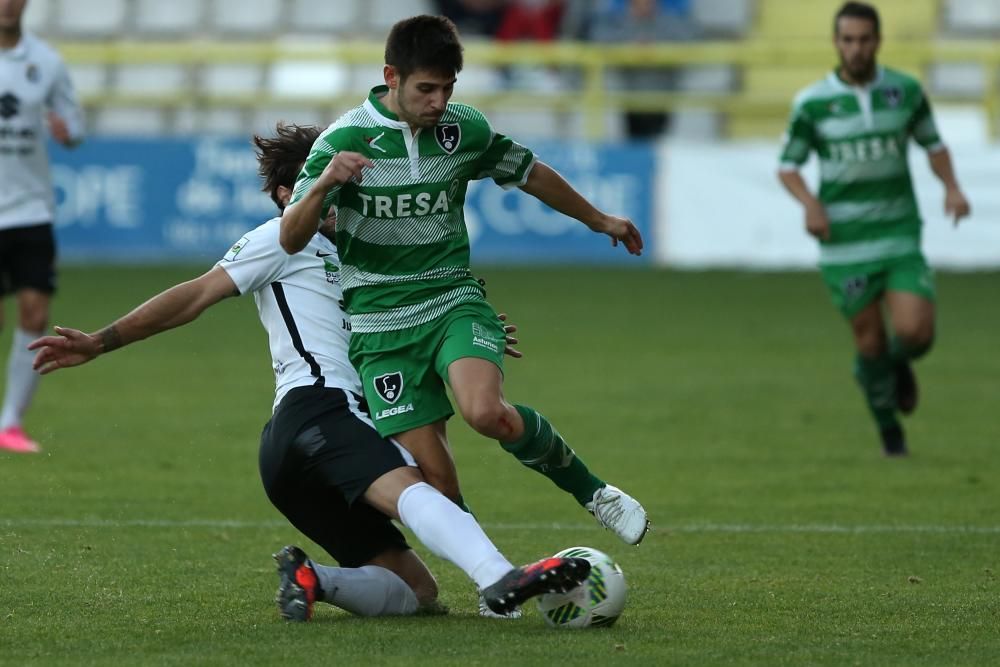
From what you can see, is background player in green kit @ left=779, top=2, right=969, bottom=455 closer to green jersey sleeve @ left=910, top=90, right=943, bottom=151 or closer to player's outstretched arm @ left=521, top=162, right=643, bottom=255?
green jersey sleeve @ left=910, top=90, right=943, bottom=151

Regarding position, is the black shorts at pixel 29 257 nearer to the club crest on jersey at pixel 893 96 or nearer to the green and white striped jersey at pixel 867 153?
the green and white striped jersey at pixel 867 153

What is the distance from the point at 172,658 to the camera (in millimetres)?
4766

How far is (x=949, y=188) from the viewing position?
380 inches

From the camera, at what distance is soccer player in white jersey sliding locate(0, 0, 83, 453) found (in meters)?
9.57

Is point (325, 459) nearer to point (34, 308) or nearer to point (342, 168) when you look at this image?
point (342, 168)

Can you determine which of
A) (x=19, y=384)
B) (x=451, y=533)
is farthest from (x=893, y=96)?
(x=451, y=533)

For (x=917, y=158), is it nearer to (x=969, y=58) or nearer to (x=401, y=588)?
(x=969, y=58)

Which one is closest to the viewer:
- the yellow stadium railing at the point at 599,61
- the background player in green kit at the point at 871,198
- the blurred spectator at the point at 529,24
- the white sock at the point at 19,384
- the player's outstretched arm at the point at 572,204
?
the player's outstretched arm at the point at 572,204

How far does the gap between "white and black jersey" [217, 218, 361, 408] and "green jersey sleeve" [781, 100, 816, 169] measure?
4.55m

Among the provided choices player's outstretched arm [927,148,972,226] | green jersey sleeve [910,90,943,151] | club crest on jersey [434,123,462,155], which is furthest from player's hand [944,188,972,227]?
club crest on jersey [434,123,462,155]

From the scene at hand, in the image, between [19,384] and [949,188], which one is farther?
[949,188]

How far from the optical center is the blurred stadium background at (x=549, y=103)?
20.4m

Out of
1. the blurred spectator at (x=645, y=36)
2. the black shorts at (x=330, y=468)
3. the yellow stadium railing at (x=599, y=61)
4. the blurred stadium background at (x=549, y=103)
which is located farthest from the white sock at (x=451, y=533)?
the blurred spectator at (x=645, y=36)

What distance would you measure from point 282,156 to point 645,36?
1739 centimetres
